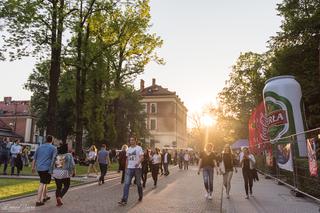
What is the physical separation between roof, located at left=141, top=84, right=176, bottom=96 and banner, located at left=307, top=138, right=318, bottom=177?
71041mm

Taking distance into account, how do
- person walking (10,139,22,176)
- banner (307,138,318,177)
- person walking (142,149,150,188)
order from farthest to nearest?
person walking (10,139,22,176) < person walking (142,149,150,188) < banner (307,138,318,177)

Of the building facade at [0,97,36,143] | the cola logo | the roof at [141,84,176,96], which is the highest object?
the roof at [141,84,176,96]

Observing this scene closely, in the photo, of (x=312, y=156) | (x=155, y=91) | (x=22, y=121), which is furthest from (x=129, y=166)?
(x=155, y=91)

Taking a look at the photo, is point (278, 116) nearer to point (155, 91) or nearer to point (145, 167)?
point (145, 167)

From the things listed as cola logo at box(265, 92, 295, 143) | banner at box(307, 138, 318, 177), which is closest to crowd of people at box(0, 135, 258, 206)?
banner at box(307, 138, 318, 177)

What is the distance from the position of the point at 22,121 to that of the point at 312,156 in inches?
2849

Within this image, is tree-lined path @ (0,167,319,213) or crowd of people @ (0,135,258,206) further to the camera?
crowd of people @ (0,135,258,206)

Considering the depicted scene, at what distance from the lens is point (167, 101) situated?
8188 centimetres

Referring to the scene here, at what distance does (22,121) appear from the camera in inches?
2911

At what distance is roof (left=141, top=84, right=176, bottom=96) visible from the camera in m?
82.2

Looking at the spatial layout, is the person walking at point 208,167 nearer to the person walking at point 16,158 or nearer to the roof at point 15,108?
the person walking at point 16,158

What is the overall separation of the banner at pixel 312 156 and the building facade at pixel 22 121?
226ft

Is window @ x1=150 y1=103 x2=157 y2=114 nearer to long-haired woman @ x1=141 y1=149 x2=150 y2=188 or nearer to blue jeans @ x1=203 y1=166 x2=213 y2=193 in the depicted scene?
long-haired woman @ x1=141 y1=149 x2=150 y2=188

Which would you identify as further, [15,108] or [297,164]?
[15,108]
